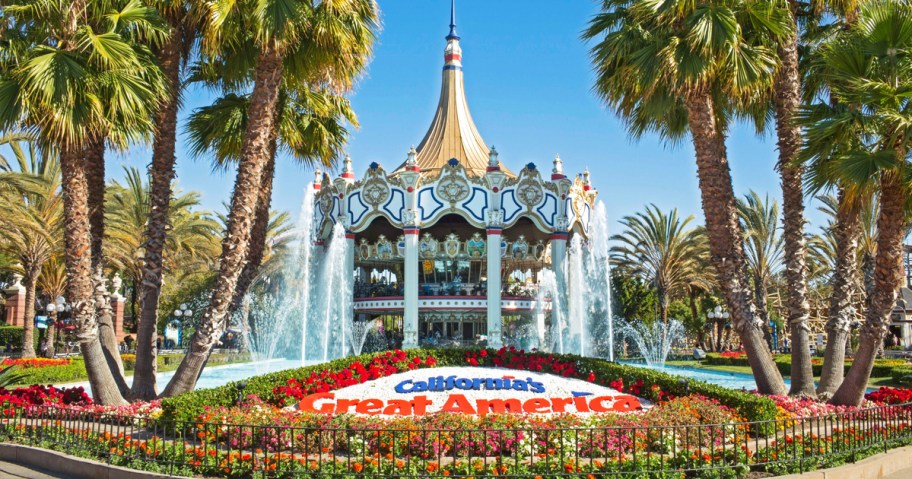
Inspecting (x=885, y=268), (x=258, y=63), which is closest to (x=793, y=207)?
(x=885, y=268)

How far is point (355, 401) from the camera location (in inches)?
566

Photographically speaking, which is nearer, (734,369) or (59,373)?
(59,373)

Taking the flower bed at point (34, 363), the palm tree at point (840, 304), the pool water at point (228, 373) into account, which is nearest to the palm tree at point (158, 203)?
the pool water at point (228, 373)

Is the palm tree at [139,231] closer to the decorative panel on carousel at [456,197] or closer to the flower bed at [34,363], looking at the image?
the flower bed at [34,363]

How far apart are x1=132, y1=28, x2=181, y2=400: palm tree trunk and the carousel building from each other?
63.4ft

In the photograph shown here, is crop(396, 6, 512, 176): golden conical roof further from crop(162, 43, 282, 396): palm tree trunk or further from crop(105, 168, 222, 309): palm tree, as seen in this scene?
crop(162, 43, 282, 396): palm tree trunk

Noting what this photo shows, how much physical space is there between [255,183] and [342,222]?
23.4 meters

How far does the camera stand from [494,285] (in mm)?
35938

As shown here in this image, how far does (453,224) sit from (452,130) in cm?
537

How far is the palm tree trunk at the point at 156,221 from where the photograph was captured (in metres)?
15.8

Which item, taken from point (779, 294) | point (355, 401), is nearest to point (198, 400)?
point (355, 401)

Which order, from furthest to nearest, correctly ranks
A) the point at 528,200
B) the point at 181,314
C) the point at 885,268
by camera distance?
1. the point at 528,200
2. the point at 181,314
3. the point at 885,268

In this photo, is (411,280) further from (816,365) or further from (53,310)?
(816,365)

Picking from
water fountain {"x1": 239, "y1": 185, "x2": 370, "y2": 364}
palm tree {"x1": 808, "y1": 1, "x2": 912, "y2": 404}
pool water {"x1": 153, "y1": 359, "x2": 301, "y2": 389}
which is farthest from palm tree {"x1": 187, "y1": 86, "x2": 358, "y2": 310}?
water fountain {"x1": 239, "y1": 185, "x2": 370, "y2": 364}
